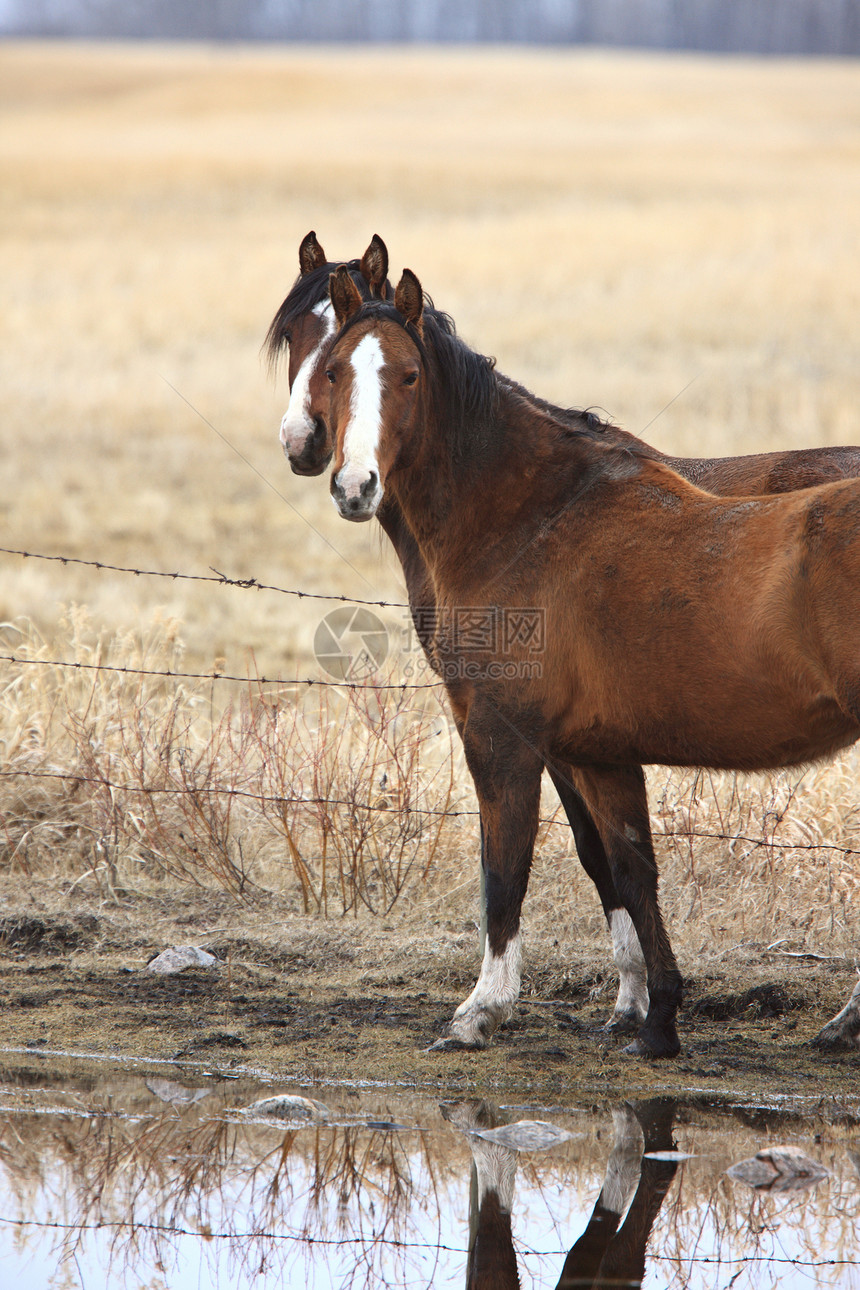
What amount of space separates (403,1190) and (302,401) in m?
3.11

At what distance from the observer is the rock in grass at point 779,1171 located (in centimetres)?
336

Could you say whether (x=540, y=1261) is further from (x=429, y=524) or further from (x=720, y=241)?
(x=720, y=241)

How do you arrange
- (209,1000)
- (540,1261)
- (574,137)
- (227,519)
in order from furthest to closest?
(574,137) → (227,519) → (209,1000) → (540,1261)

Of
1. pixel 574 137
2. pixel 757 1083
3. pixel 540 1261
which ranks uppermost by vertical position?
pixel 574 137

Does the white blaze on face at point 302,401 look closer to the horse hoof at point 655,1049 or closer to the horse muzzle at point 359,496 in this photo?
the horse muzzle at point 359,496

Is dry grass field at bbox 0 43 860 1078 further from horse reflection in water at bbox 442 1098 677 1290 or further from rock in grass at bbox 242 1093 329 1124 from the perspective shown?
rock in grass at bbox 242 1093 329 1124

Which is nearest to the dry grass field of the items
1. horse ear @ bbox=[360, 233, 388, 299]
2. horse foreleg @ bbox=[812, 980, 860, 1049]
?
horse foreleg @ bbox=[812, 980, 860, 1049]

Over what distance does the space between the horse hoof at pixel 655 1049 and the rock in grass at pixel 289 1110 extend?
1.17 meters

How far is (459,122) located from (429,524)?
57012 mm

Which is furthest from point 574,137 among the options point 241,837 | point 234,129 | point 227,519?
point 241,837

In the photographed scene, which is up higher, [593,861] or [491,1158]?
[593,861]

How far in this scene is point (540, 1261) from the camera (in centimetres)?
305

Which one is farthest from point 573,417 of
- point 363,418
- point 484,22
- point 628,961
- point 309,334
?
point 484,22

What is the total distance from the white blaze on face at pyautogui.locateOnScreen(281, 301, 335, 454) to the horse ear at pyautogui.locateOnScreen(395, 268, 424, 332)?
80 centimetres
